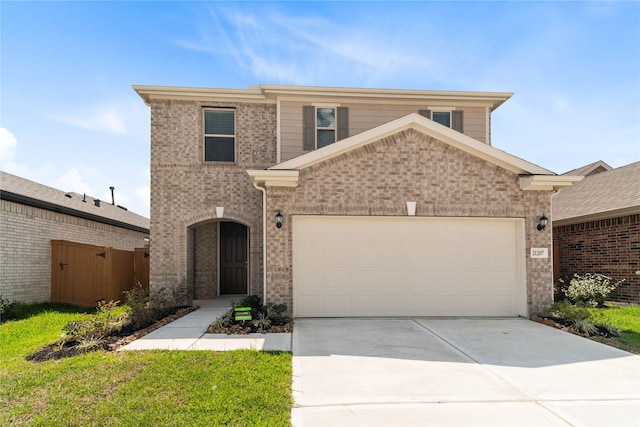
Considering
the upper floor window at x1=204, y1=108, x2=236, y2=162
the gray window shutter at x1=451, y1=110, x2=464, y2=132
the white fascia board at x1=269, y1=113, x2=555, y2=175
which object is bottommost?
the white fascia board at x1=269, y1=113, x2=555, y2=175

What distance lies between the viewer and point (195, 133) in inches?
452

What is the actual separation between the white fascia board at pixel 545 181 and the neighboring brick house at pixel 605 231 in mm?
3325

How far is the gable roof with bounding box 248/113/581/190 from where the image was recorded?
347 inches

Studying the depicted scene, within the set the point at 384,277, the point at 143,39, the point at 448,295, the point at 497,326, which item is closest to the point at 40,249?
the point at 143,39

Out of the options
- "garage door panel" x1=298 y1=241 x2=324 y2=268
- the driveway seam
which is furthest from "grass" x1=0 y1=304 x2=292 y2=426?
"garage door panel" x1=298 y1=241 x2=324 y2=268

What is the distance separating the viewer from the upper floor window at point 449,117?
1223 cm

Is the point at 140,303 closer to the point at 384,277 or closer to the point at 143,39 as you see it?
the point at 384,277

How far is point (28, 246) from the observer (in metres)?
10.5

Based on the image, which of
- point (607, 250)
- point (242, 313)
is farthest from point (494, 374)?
point (607, 250)

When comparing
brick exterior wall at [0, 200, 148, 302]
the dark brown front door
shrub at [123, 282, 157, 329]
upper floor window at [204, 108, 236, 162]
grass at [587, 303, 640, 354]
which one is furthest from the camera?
the dark brown front door

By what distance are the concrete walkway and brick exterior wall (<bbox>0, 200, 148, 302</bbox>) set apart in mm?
5047

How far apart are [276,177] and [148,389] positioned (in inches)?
200

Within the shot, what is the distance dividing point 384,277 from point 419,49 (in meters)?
5.90

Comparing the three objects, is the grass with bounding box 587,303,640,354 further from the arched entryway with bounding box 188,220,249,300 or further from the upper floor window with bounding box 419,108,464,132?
the arched entryway with bounding box 188,220,249,300
